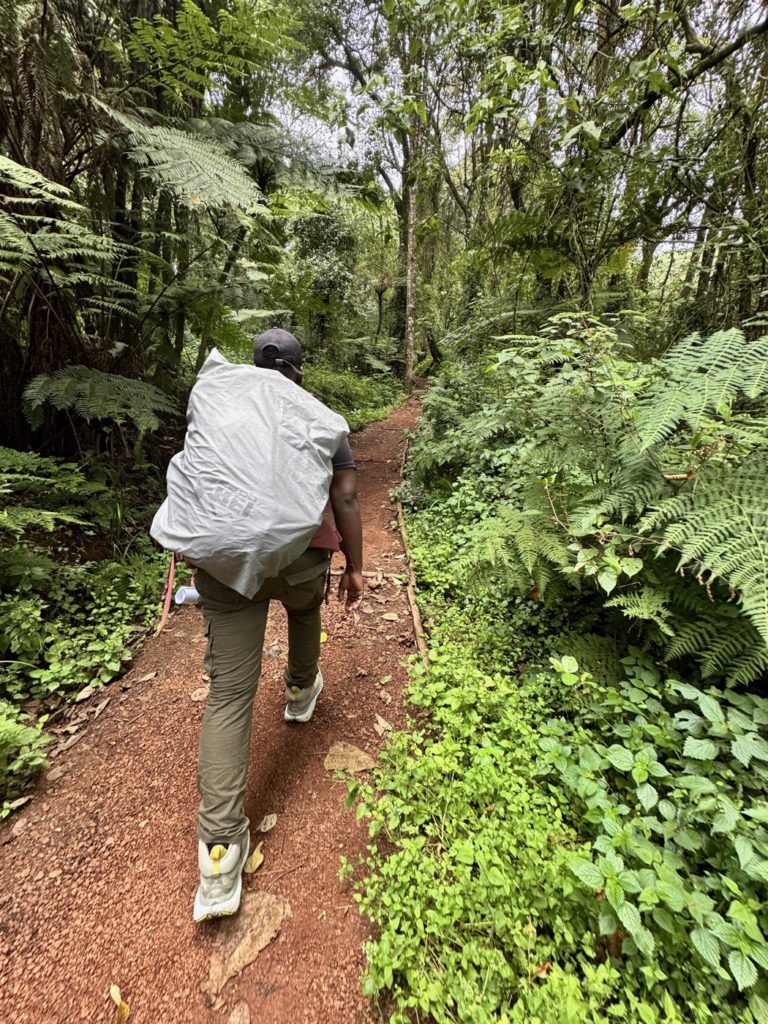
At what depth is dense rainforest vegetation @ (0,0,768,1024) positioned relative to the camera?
5.40 feet

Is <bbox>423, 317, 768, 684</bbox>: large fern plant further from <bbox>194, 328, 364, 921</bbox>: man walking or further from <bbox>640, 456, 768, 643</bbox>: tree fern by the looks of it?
<bbox>194, 328, 364, 921</bbox>: man walking

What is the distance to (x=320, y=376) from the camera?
41.0 feet

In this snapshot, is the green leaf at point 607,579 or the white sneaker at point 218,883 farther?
the green leaf at point 607,579

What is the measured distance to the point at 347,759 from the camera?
103 inches

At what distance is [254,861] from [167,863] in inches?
16.6

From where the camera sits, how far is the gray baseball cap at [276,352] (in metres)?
2.19

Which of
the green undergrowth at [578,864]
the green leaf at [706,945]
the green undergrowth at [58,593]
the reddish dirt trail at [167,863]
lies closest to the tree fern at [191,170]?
the green undergrowth at [58,593]

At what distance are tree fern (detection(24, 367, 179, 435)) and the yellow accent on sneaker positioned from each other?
3.52 metres

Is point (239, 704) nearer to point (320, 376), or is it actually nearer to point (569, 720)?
point (569, 720)

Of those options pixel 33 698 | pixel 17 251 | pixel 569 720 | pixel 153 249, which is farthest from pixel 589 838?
pixel 153 249

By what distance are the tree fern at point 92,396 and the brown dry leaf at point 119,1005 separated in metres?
3.80

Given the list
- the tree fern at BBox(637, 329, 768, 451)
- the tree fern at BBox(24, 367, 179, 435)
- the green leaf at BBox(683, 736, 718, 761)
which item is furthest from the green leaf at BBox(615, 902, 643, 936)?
the tree fern at BBox(24, 367, 179, 435)

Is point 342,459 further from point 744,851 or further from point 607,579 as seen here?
point 744,851

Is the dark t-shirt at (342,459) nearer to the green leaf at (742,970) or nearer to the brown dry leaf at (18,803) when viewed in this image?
the green leaf at (742,970)
